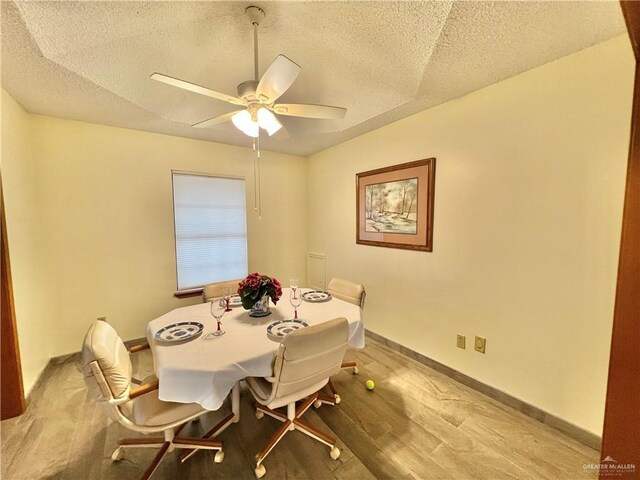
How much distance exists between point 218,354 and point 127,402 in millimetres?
491

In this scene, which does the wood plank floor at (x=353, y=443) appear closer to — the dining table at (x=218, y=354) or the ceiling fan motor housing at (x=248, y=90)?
the dining table at (x=218, y=354)

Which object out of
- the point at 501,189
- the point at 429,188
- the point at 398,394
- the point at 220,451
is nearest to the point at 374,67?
the point at 429,188

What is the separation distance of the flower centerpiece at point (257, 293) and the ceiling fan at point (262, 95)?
101 cm

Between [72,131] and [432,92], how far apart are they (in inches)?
133

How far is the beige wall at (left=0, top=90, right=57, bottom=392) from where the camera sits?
1893 mm

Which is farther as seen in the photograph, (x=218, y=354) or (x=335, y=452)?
(x=335, y=452)

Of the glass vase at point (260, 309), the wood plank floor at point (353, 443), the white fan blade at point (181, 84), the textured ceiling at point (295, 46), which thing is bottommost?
the wood plank floor at point (353, 443)

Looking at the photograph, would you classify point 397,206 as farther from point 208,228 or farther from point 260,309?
point 208,228

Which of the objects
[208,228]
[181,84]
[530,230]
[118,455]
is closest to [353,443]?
[118,455]

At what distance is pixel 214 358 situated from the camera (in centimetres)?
128

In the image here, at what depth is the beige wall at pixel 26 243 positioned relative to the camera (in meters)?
1.89

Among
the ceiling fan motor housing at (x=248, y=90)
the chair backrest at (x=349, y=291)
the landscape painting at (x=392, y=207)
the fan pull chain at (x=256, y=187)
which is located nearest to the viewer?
the ceiling fan motor housing at (x=248, y=90)

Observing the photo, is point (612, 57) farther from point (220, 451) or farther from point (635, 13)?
point (220, 451)

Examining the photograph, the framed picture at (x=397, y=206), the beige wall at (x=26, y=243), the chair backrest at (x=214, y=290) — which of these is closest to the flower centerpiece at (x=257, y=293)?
the chair backrest at (x=214, y=290)
